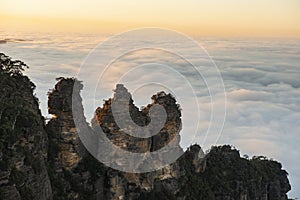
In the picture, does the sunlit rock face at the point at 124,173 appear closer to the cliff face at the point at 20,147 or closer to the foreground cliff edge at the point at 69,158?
the foreground cliff edge at the point at 69,158

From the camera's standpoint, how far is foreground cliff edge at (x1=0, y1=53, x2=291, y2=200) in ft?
89.4

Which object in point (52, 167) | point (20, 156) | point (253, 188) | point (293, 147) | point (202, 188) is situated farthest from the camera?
point (293, 147)

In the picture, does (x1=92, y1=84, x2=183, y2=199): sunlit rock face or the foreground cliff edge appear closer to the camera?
the foreground cliff edge

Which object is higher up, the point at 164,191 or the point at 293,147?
the point at 293,147

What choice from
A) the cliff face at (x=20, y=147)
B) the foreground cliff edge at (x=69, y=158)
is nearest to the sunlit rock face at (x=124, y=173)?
the foreground cliff edge at (x=69, y=158)

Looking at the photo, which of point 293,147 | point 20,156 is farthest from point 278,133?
point 20,156

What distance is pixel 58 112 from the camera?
120ft

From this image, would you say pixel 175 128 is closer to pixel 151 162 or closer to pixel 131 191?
pixel 151 162

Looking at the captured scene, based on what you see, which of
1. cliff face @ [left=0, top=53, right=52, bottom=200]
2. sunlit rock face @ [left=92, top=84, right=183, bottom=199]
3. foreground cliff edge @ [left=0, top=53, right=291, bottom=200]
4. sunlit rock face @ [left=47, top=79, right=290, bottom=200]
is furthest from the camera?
sunlit rock face @ [left=92, top=84, right=183, bottom=199]

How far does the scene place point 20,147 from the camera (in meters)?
27.5

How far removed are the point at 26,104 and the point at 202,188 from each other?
882 inches

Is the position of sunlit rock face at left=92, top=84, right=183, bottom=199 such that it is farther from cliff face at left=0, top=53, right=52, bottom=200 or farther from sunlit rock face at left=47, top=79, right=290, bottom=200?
cliff face at left=0, top=53, right=52, bottom=200

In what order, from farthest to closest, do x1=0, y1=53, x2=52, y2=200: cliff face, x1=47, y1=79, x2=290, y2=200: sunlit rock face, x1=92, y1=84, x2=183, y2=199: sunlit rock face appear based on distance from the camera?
x1=92, y1=84, x2=183, y2=199: sunlit rock face, x1=47, y1=79, x2=290, y2=200: sunlit rock face, x1=0, y1=53, x2=52, y2=200: cliff face

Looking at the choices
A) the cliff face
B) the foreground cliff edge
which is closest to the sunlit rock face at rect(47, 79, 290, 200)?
the foreground cliff edge
